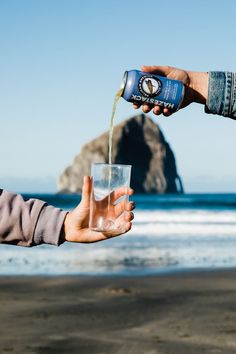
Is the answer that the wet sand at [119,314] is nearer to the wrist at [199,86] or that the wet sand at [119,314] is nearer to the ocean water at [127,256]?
the ocean water at [127,256]

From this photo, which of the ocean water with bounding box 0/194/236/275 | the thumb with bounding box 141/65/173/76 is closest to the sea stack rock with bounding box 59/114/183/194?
the ocean water with bounding box 0/194/236/275

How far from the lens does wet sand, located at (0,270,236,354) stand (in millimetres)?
6965

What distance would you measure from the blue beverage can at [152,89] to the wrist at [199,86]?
3.1 inches

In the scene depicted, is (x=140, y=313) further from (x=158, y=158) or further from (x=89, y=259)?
(x=158, y=158)

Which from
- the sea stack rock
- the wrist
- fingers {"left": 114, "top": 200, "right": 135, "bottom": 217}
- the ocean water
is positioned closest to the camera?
fingers {"left": 114, "top": 200, "right": 135, "bottom": 217}

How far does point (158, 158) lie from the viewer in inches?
4633

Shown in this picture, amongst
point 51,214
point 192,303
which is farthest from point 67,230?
point 192,303

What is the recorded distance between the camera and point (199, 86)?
365cm

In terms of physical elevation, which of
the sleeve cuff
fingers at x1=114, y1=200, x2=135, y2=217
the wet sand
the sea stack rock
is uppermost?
fingers at x1=114, y1=200, x2=135, y2=217

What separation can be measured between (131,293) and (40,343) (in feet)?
10.8

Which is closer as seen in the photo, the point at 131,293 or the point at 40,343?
the point at 40,343

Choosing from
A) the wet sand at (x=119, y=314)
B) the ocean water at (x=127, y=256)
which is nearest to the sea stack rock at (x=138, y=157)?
the ocean water at (x=127, y=256)

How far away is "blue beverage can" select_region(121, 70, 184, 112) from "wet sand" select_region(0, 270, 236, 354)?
3535mm

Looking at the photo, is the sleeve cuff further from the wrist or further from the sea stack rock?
the sea stack rock
